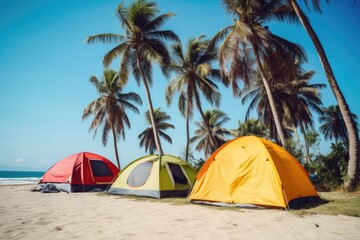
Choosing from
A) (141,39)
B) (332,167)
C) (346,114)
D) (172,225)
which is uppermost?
(141,39)

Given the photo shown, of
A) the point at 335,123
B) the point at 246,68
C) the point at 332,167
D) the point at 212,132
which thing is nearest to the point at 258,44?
the point at 246,68

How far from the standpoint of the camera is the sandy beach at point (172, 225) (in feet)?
12.1

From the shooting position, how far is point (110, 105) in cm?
2045

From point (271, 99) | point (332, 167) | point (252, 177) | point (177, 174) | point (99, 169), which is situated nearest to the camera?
point (252, 177)

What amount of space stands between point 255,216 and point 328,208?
2314mm

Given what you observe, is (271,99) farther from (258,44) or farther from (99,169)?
(99,169)

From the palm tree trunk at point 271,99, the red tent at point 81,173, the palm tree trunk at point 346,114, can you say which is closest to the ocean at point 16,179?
the red tent at point 81,173

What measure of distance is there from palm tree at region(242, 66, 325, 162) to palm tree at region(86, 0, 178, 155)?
10397mm

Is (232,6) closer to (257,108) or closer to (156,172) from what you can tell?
Result: (156,172)

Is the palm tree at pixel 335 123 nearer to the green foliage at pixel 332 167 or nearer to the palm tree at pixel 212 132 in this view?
the palm tree at pixel 212 132

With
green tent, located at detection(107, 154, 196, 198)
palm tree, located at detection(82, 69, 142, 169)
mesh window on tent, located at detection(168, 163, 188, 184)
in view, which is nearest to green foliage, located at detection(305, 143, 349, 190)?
green tent, located at detection(107, 154, 196, 198)

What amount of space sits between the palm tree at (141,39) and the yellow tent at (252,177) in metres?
6.32

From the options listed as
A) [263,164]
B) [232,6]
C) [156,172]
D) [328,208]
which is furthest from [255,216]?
[232,6]

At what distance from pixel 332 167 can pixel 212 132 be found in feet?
55.8
